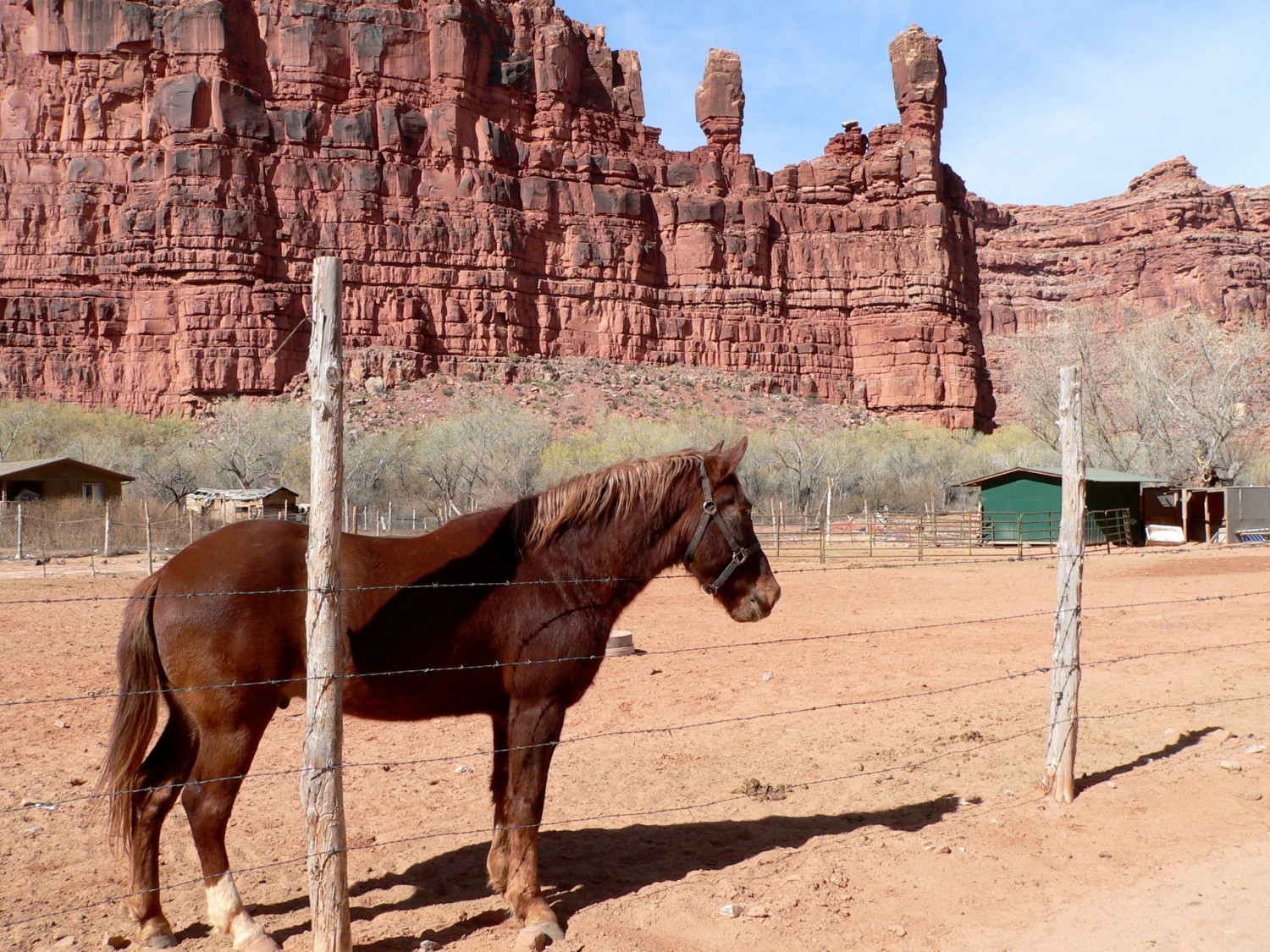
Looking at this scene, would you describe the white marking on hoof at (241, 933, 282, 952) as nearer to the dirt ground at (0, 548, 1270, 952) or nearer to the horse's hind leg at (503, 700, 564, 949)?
the dirt ground at (0, 548, 1270, 952)

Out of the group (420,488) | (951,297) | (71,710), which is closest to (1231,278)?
(951,297)

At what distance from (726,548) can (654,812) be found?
2.00m

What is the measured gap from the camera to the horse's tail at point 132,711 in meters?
3.91

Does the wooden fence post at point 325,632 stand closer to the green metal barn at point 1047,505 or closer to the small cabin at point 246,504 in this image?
the small cabin at point 246,504

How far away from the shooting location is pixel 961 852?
4.64 metres

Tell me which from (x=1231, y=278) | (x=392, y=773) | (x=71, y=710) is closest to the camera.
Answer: (x=392, y=773)

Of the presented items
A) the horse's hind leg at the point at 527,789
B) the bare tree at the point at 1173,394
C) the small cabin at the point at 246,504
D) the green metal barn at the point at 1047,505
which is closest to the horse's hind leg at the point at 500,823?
the horse's hind leg at the point at 527,789

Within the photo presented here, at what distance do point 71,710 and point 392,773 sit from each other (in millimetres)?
3610

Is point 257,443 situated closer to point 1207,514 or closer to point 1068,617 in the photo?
point 1207,514

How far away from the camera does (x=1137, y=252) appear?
325 feet

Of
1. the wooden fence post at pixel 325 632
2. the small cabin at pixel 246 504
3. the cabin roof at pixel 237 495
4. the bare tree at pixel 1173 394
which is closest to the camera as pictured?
the wooden fence post at pixel 325 632

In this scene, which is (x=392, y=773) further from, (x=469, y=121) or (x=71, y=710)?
(x=469, y=121)

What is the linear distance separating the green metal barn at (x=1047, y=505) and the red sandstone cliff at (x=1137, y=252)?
73.2 meters

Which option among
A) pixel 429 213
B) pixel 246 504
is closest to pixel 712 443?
pixel 246 504
